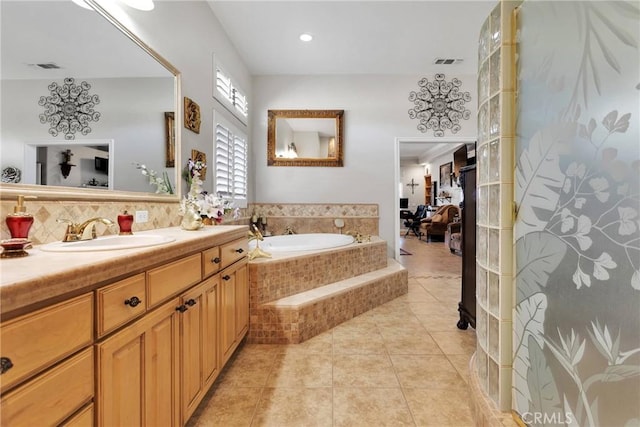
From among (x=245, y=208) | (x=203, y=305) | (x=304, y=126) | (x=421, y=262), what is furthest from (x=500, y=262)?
(x=421, y=262)

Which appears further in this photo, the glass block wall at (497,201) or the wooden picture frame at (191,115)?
the wooden picture frame at (191,115)

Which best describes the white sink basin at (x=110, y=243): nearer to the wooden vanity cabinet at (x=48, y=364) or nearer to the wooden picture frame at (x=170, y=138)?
the wooden vanity cabinet at (x=48, y=364)

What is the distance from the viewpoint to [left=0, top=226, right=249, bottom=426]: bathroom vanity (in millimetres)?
584

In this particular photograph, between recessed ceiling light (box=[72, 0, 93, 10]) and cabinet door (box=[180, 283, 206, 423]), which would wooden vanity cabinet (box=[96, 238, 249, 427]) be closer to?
cabinet door (box=[180, 283, 206, 423])

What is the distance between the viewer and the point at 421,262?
17.1ft

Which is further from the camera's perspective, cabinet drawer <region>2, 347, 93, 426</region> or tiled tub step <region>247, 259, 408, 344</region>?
→ tiled tub step <region>247, 259, 408, 344</region>

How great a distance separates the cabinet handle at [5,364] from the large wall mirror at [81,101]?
81 cm

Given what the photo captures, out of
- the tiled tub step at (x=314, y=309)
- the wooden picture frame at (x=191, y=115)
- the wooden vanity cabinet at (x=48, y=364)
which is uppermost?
the wooden picture frame at (x=191, y=115)

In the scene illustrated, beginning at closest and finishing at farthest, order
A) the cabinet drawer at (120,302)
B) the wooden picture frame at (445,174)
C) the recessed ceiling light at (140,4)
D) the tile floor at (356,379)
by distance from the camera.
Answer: the cabinet drawer at (120,302)
the tile floor at (356,379)
the recessed ceiling light at (140,4)
the wooden picture frame at (445,174)

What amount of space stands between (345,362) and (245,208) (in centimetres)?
248

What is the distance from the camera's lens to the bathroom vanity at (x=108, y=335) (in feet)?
1.92

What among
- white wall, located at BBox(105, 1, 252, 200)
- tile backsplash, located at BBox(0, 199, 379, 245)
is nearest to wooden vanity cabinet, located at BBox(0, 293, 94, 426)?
tile backsplash, located at BBox(0, 199, 379, 245)

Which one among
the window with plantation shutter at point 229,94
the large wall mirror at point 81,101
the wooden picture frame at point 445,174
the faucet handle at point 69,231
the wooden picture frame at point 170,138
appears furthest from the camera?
the wooden picture frame at point 445,174

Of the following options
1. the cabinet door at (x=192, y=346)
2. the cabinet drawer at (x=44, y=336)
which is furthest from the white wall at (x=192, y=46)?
the cabinet drawer at (x=44, y=336)
